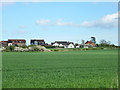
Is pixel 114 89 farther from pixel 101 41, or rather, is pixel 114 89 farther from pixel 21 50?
pixel 101 41

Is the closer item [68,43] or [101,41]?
[101,41]

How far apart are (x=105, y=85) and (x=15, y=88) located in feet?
13.2

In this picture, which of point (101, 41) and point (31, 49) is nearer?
point (31, 49)

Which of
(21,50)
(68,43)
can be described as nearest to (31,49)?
(21,50)

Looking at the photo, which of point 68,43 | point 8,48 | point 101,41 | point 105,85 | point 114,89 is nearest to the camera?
point 114,89

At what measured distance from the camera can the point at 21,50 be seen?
8150 centimetres

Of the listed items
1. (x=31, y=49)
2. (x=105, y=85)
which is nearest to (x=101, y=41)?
(x=31, y=49)

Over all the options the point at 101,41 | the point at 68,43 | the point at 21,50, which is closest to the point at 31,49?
the point at 21,50

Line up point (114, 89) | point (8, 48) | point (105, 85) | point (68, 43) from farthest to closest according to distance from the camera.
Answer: point (68, 43), point (8, 48), point (105, 85), point (114, 89)

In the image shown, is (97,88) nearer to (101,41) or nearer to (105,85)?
(105,85)

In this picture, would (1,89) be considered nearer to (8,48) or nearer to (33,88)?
(33,88)

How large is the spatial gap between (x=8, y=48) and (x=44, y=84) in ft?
235

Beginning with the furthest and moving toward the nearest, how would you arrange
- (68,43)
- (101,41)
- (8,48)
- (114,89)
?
(68,43), (101,41), (8,48), (114,89)

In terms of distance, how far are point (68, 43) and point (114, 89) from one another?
448 ft
